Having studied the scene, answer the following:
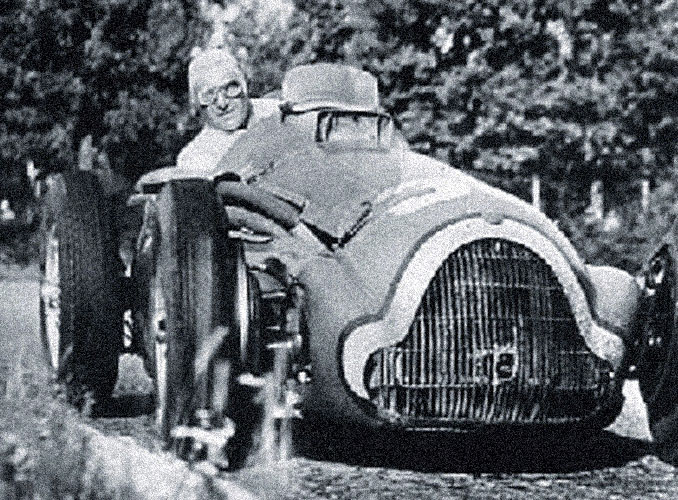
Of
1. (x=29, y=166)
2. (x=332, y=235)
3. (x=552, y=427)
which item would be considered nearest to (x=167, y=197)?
(x=332, y=235)

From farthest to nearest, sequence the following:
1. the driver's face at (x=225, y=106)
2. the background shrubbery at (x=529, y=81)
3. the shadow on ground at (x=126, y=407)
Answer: the background shrubbery at (x=529, y=81)
the driver's face at (x=225, y=106)
the shadow on ground at (x=126, y=407)

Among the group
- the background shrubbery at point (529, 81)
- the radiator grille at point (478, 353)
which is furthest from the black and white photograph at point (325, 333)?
the background shrubbery at point (529, 81)

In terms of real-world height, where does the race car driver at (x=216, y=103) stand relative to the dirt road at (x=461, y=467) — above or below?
above

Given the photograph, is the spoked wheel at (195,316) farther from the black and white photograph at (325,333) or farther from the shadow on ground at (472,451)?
the shadow on ground at (472,451)

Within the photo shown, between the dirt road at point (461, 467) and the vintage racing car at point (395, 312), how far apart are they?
0.20 metres

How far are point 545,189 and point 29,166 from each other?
67.3ft

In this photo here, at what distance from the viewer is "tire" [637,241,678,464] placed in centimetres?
548

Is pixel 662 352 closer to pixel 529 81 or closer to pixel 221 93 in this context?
pixel 221 93

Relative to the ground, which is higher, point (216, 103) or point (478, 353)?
point (216, 103)

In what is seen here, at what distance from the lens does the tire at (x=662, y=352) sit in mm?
5477

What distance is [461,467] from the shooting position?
544 centimetres

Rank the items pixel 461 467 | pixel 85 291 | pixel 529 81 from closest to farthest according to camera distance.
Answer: pixel 461 467, pixel 85 291, pixel 529 81

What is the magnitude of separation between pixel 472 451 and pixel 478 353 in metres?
0.93

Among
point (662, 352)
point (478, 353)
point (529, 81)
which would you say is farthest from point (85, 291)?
point (529, 81)
